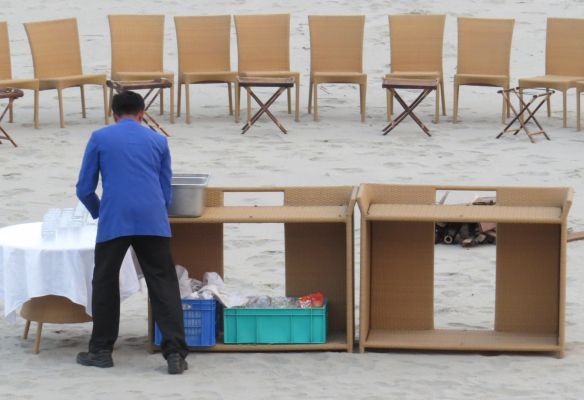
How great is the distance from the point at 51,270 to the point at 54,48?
762 centimetres

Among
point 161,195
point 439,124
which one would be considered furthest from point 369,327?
point 439,124

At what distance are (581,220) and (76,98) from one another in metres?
7.43

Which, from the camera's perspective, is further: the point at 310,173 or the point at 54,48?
the point at 54,48

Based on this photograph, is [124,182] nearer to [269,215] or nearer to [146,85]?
[269,215]

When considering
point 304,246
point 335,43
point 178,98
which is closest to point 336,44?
point 335,43

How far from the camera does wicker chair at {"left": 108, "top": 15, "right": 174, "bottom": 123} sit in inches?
577

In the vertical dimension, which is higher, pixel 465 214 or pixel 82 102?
pixel 82 102

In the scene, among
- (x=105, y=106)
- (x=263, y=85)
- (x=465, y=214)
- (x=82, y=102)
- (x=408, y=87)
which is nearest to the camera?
(x=465, y=214)

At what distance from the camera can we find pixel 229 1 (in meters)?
18.9

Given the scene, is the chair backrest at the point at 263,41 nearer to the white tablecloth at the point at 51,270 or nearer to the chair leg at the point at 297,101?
the chair leg at the point at 297,101

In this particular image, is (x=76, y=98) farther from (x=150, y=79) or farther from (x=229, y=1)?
(x=229, y=1)

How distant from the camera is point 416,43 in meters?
14.8

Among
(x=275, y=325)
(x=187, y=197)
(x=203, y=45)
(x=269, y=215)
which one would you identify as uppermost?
(x=203, y=45)

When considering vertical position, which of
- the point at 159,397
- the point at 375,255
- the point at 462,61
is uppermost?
the point at 462,61
